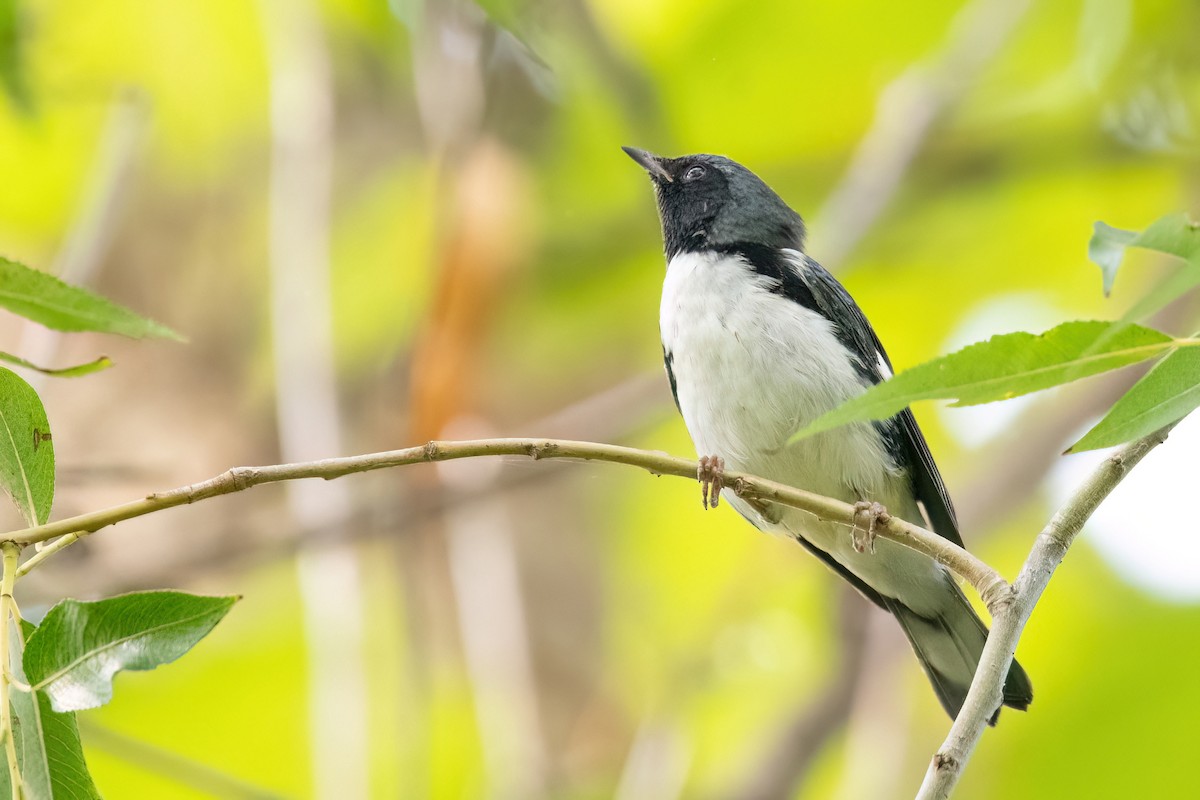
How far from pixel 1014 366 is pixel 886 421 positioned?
179 cm

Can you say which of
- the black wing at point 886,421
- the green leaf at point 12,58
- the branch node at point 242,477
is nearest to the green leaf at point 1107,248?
the branch node at point 242,477

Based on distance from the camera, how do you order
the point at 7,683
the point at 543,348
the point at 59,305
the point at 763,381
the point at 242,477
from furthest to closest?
the point at 543,348 → the point at 763,381 → the point at 59,305 → the point at 242,477 → the point at 7,683

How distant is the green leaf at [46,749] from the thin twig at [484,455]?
181 mm

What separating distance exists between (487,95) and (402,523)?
5.65 ft

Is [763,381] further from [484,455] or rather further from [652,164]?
Result: [484,455]

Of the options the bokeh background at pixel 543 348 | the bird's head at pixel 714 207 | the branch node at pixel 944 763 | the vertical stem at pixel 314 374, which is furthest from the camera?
the bokeh background at pixel 543 348

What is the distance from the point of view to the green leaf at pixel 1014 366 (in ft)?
4.55

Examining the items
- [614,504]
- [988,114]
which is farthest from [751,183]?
[614,504]

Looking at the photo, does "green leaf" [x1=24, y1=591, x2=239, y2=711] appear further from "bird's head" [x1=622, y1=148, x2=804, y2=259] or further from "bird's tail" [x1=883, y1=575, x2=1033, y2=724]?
"bird's tail" [x1=883, y1=575, x2=1033, y2=724]

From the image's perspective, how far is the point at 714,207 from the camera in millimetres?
3629

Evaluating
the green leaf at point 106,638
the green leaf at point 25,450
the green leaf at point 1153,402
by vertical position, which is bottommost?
the green leaf at point 1153,402

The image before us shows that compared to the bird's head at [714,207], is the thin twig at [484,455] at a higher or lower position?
lower

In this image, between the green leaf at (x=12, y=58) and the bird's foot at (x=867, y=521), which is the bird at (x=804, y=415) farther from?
the green leaf at (x=12, y=58)

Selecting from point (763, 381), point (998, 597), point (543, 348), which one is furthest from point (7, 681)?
point (543, 348)
